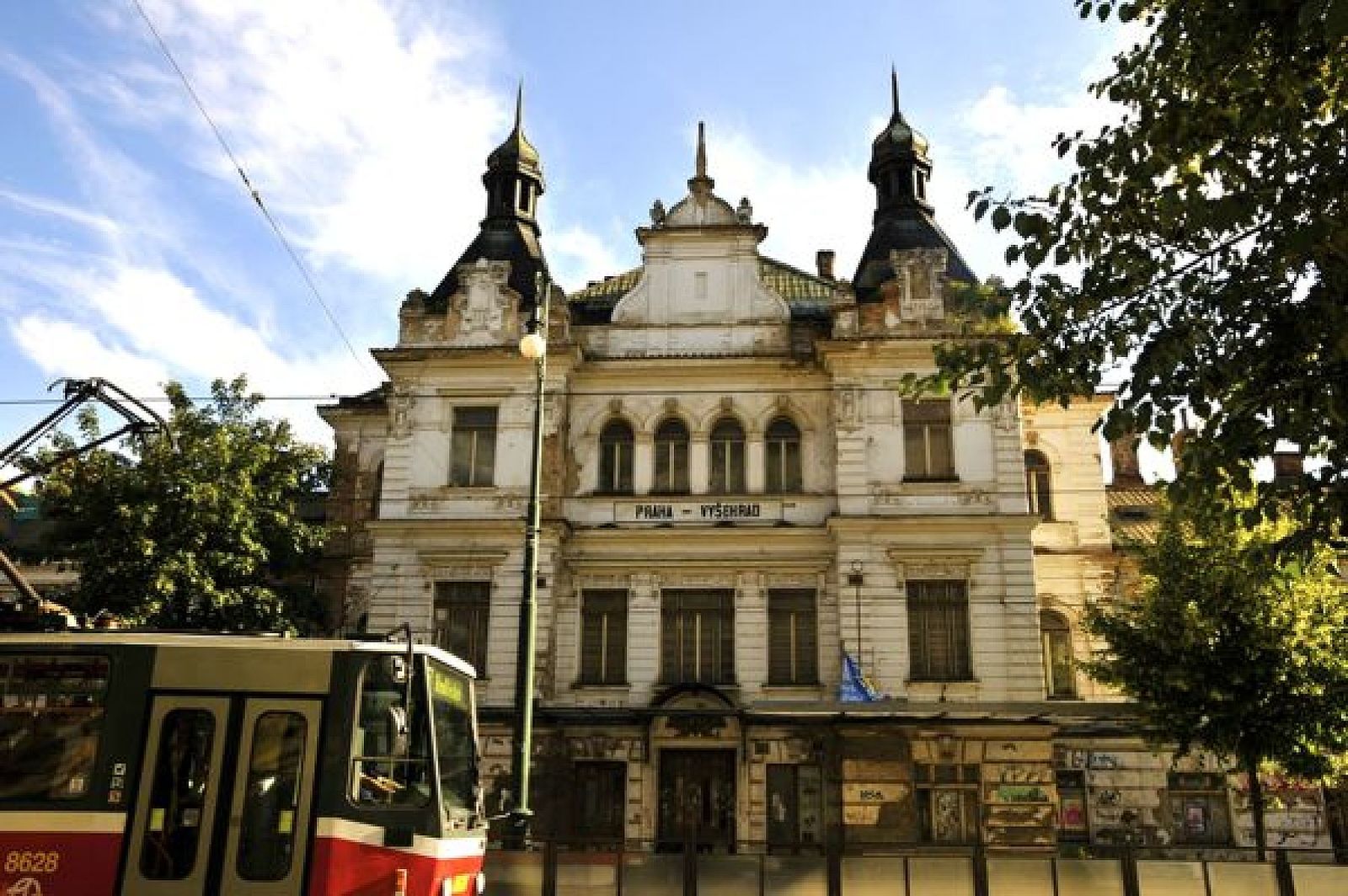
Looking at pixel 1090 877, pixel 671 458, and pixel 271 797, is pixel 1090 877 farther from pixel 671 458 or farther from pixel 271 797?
pixel 671 458

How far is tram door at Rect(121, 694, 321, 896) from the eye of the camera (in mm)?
9422

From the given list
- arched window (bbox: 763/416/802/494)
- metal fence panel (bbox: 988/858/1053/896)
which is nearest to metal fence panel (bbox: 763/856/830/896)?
metal fence panel (bbox: 988/858/1053/896)

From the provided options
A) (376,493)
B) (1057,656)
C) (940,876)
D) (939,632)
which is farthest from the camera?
(376,493)

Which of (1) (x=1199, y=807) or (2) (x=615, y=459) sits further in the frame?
(2) (x=615, y=459)

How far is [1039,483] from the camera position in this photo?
1069 inches

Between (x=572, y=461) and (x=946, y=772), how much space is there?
10.2m

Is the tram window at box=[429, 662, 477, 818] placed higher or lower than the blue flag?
lower

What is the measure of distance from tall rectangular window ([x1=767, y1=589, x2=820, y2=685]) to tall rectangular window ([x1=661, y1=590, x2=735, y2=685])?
0.82 metres

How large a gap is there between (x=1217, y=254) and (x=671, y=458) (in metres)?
15.9

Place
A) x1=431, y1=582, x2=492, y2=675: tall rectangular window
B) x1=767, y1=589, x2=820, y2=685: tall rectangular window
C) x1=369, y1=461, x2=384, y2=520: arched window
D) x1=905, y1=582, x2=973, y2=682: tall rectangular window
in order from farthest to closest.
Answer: x1=369, y1=461, x2=384, y2=520: arched window → x1=431, y1=582, x2=492, y2=675: tall rectangular window → x1=767, y1=589, x2=820, y2=685: tall rectangular window → x1=905, y1=582, x2=973, y2=682: tall rectangular window

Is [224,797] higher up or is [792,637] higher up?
[792,637]

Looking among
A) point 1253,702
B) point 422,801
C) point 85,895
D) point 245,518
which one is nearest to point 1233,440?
point 422,801

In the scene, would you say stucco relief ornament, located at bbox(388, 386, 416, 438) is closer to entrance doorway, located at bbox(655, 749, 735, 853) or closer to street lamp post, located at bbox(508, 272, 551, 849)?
entrance doorway, located at bbox(655, 749, 735, 853)

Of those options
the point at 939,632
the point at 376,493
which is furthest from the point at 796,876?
the point at 376,493
